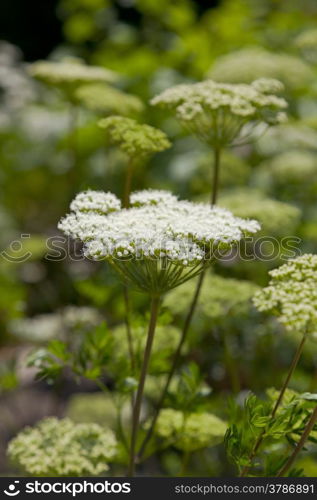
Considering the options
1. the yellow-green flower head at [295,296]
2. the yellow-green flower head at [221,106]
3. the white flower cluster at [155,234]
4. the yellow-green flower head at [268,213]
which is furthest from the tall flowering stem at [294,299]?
the yellow-green flower head at [268,213]

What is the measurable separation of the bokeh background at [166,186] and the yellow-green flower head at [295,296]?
50 centimetres

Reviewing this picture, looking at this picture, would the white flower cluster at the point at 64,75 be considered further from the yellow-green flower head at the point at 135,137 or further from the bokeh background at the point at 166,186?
the yellow-green flower head at the point at 135,137

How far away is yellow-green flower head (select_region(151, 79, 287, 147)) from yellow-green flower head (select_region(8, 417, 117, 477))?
1006mm

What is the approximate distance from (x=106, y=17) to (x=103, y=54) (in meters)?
0.93

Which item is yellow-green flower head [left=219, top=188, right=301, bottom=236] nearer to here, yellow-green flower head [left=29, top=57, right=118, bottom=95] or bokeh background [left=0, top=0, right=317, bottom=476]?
bokeh background [left=0, top=0, right=317, bottom=476]

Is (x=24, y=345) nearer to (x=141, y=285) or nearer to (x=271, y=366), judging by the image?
(x=271, y=366)

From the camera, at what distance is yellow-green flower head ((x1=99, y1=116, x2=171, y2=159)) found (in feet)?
6.17

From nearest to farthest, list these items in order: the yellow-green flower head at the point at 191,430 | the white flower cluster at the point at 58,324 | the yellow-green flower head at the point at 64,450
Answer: the yellow-green flower head at the point at 64,450 → the yellow-green flower head at the point at 191,430 → the white flower cluster at the point at 58,324

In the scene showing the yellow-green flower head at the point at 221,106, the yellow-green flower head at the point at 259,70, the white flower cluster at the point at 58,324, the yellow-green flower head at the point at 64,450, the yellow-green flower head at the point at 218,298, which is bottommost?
the yellow-green flower head at the point at 64,450

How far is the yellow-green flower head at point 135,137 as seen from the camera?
1881mm

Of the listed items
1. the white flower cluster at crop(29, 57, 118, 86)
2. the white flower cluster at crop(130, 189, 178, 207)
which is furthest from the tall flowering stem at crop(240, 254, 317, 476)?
the white flower cluster at crop(29, 57, 118, 86)

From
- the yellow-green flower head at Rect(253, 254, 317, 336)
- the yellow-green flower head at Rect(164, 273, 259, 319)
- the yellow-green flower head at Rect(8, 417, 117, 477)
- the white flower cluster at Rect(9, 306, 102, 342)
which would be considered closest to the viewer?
the yellow-green flower head at Rect(253, 254, 317, 336)

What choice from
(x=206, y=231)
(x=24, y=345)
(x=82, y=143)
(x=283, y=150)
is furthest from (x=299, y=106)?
(x=206, y=231)

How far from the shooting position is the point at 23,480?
171 centimetres
